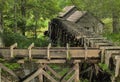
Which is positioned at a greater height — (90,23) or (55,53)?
(90,23)

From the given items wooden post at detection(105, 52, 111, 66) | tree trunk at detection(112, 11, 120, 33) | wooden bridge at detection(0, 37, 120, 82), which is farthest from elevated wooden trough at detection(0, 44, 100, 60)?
tree trunk at detection(112, 11, 120, 33)

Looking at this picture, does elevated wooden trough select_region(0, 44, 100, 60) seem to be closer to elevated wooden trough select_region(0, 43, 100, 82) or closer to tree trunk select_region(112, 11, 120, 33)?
elevated wooden trough select_region(0, 43, 100, 82)

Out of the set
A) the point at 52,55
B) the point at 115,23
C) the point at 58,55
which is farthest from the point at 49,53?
the point at 115,23

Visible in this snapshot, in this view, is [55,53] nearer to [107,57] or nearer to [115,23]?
[107,57]

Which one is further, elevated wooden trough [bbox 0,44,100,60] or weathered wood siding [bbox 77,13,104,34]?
weathered wood siding [bbox 77,13,104,34]

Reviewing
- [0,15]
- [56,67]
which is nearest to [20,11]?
[0,15]

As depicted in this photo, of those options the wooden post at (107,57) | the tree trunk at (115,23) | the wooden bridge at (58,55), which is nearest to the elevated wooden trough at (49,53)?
the wooden bridge at (58,55)

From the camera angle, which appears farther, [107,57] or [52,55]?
[52,55]

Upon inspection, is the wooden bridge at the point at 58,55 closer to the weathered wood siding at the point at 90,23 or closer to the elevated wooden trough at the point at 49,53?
the elevated wooden trough at the point at 49,53

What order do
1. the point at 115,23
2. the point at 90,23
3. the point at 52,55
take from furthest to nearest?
the point at 115,23 < the point at 90,23 < the point at 52,55

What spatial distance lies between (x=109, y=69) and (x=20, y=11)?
17722mm

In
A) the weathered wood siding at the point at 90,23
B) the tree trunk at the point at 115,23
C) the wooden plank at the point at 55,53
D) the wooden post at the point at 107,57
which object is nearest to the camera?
the wooden post at the point at 107,57

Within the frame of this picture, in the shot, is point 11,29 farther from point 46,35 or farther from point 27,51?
point 27,51

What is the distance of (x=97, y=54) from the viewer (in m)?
14.1
